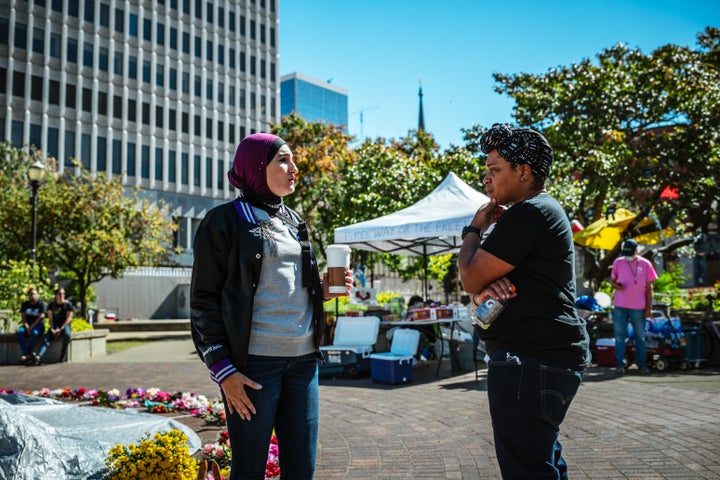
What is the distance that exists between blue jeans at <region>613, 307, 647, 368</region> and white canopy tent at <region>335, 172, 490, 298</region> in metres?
2.72

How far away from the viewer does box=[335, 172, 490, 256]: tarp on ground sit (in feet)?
31.6

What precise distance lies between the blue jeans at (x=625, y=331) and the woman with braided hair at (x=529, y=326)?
24.3ft

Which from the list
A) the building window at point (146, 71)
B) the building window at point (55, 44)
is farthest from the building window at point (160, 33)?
the building window at point (55, 44)

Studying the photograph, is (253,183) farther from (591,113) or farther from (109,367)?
(591,113)

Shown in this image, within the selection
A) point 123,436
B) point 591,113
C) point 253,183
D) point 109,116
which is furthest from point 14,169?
point 253,183

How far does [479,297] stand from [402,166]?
1998cm

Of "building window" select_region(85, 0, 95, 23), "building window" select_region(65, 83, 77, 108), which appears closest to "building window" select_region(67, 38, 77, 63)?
"building window" select_region(65, 83, 77, 108)

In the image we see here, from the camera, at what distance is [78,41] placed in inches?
1801

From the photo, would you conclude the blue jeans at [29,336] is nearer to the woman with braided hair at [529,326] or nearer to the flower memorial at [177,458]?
the flower memorial at [177,458]

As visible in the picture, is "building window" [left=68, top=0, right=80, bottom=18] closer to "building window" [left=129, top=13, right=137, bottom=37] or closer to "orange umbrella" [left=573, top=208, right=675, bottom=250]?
"building window" [left=129, top=13, right=137, bottom=37]

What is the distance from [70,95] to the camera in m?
45.3

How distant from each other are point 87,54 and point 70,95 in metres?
3.71

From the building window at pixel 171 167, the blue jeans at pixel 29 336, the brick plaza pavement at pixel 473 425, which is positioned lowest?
the brick plaza pavement at pixel 473 425

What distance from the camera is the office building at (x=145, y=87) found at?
4344 cm
